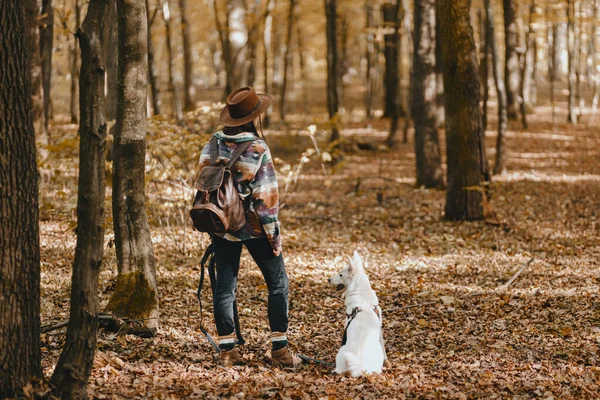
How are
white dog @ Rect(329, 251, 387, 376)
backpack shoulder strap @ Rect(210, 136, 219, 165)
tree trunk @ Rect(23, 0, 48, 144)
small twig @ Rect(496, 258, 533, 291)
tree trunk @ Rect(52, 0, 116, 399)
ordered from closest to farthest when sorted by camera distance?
tree trunk @ Rect(52, 0, 116, 399) < white dog @ Rect(329, 251, 387, 376) < backpack shoulder strap @ Rect(210, 136, 219, 165) < small twig @ Rect(496, 258, 533, 291) < tree trunk @ Rect(23, 0, 48, 144)

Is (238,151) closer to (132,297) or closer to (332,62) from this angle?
(132,297)

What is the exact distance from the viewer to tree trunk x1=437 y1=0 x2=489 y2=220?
11812 millimetres

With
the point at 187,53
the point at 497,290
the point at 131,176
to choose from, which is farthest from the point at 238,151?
the point at 187,53

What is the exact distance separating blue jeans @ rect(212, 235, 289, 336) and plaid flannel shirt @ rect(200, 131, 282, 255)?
3.8 inches

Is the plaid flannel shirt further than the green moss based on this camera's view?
No

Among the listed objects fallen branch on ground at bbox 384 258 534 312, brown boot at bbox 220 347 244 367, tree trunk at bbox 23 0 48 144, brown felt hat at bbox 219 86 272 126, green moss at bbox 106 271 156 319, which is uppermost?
tree trunk at bbox 23 0 48 144

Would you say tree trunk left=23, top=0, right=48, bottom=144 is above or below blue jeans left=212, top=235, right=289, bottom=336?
above

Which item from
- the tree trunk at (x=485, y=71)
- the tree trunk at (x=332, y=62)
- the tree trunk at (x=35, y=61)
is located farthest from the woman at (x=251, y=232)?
the tree trunk at (x=332, y=62)

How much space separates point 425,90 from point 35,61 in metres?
8.77

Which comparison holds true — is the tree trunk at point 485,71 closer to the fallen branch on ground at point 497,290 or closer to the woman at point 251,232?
the fallen branch on ground at point 497,290

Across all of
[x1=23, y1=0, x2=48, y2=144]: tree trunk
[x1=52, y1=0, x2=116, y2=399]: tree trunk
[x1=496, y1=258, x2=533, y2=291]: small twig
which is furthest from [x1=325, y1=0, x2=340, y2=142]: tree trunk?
[x1=52, y1=0, x2=116, y2=399]: tree trunk

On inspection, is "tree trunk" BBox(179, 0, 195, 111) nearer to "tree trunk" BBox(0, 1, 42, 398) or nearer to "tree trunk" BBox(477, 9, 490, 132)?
"tree trunk" BBox(477, 9, 490, 132)

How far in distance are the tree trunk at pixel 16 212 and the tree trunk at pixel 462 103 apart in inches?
352

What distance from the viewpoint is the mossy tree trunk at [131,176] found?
632cm
